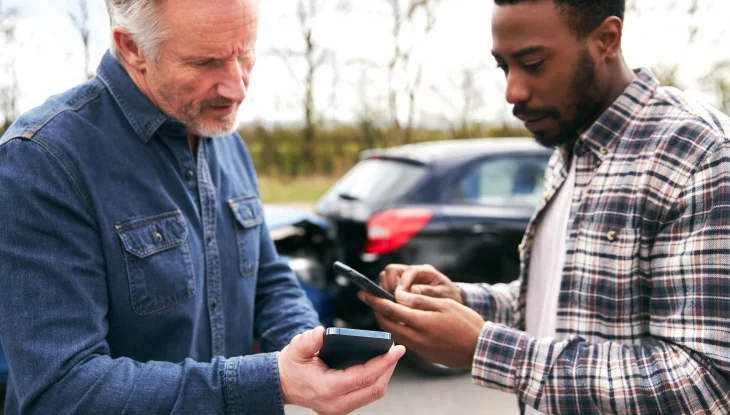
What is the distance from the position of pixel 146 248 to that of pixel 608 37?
1.38 meters

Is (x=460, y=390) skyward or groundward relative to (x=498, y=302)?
groundward

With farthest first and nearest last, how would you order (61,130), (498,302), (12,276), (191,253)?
(498,302)
(191,253)
(61,130)
(12,276)

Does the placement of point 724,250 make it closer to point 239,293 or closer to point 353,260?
point 239,293

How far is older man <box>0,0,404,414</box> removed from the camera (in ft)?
3.99

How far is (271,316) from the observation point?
1.82 meters

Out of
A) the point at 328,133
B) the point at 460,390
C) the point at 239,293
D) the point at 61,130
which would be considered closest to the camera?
the point at 61,130

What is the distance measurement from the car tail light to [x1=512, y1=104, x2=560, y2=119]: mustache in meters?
2.51

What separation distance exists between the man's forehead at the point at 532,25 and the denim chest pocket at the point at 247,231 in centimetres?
92

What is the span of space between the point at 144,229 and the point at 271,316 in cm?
56

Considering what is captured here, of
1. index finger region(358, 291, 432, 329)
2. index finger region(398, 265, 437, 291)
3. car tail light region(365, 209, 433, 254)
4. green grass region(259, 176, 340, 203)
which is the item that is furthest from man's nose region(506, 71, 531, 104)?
green grass region(259, 176, 340, 203)

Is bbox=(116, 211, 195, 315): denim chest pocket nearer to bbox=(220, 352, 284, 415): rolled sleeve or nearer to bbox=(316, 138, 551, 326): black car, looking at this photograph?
bbox=(220, 352, 284, 415): rolled sleeve

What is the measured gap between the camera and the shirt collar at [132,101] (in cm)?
148

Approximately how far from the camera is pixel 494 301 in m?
1.96

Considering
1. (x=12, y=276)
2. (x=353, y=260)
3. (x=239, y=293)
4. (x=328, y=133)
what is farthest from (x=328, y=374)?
(x=328, y=133)
